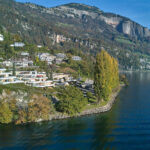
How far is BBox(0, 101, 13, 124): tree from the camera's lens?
35.0m

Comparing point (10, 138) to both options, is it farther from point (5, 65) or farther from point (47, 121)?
point (5, 65)

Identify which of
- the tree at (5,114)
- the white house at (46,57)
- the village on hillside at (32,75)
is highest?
the white house at (46,57)

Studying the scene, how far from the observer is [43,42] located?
157 metres

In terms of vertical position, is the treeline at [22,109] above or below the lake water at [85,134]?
above

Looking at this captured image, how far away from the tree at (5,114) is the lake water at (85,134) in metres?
1.15

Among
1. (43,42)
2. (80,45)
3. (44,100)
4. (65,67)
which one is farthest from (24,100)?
(80,45)

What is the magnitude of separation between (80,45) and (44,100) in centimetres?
16050

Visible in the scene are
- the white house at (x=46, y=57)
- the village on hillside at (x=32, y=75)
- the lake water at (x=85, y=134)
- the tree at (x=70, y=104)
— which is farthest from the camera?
the white house at (x=46, y=57)

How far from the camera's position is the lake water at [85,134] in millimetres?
28047

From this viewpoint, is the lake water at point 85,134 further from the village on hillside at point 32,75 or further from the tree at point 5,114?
the village on hillside at point 32,75

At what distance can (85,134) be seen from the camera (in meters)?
32.2

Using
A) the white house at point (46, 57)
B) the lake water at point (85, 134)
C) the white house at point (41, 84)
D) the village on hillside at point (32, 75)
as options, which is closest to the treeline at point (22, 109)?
the lake water at point (85, 134)

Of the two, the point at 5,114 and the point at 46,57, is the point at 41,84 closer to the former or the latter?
the point at 5,114

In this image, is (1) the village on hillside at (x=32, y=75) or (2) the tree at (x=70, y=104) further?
(1) the village on hillside at (x=32, y=75)
